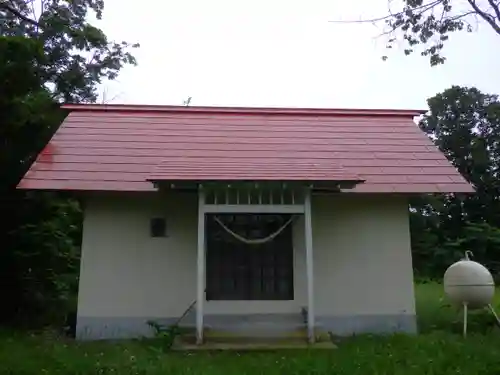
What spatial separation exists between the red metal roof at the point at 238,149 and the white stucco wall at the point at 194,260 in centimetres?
50

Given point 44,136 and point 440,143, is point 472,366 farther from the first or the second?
point 440,143

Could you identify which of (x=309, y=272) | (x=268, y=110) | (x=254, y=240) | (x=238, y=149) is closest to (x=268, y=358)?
(x=309, y=272)

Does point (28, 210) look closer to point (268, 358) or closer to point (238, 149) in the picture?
point (238, 149)

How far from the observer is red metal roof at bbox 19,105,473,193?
9.29 m

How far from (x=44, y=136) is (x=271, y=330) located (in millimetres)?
5933

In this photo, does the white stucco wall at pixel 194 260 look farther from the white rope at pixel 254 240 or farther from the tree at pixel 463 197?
the tree at pixel 463 197

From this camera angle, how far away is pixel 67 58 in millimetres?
19891

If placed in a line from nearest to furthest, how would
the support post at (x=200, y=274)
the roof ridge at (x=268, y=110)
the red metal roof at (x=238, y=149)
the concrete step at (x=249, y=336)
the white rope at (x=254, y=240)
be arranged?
the support post at (x=200, y=274) → the concrete step at (x=249, y=336) → the white rope at (x=254, y=240) → the red metal roof at (x=238, y=149) → the roof ridge at (x=268, y=110)

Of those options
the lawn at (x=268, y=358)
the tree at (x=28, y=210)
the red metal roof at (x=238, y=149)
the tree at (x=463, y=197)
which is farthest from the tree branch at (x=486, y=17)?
the tree at (x=463, y=197)

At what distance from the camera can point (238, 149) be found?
10.8 meters

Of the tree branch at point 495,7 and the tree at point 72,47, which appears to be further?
the tree at point 72,47

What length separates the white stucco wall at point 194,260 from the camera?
935cm

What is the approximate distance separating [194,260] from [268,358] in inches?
107

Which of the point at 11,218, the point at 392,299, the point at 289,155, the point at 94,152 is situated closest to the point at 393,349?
the point at 392,299
